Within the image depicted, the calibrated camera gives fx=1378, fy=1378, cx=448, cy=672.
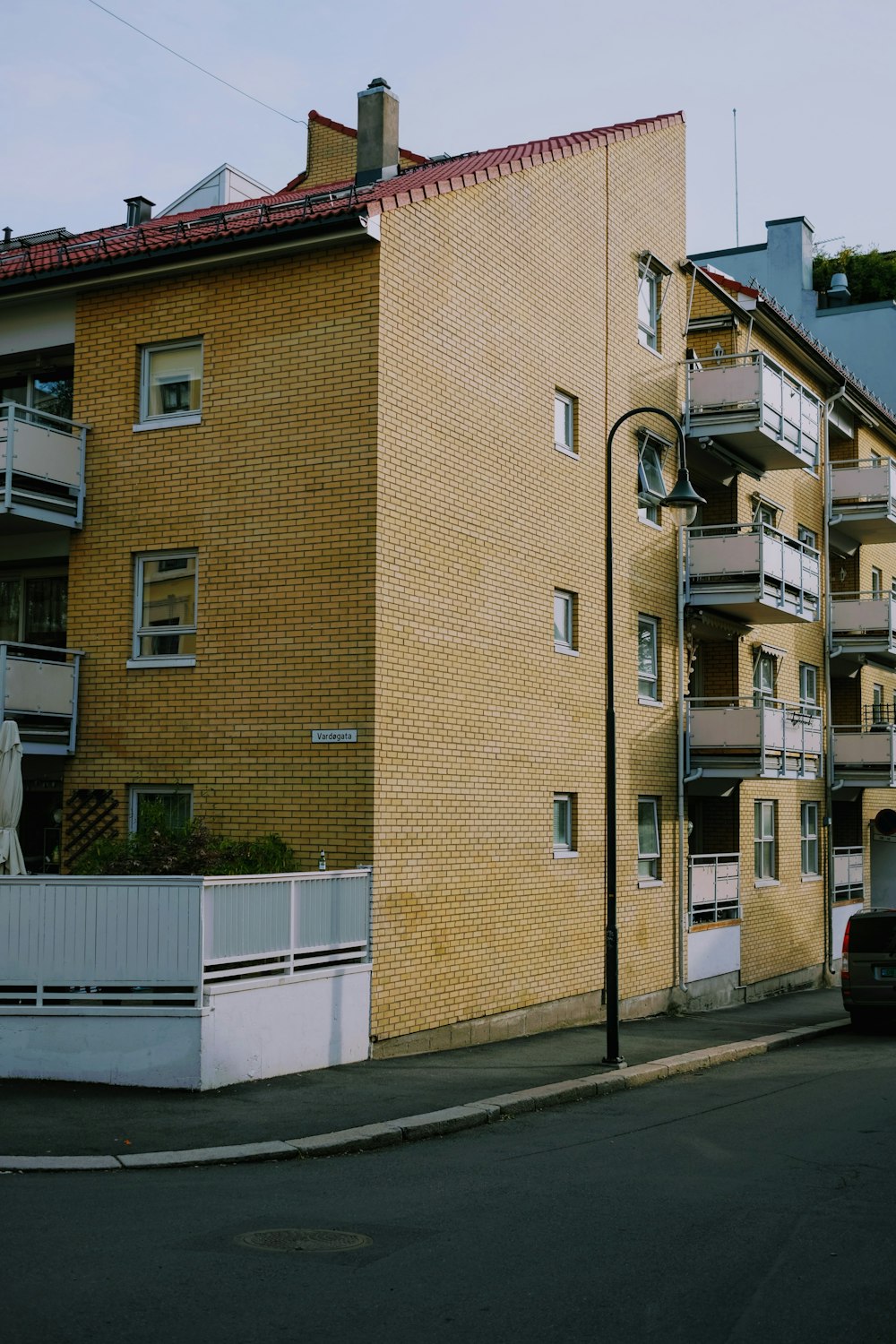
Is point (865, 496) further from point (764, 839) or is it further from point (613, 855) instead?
point (613, 855)

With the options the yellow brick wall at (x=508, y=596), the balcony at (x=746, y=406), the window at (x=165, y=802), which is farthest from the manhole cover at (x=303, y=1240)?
the balcony at (x=746, y=406)

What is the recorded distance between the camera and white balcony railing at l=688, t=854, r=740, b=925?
22.2 m

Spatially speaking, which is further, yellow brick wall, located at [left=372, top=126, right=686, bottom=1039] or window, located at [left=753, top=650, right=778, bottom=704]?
window, located at [left=753, top=650, right=778, bottom=704]

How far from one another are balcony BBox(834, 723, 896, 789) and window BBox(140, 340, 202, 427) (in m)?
16.2

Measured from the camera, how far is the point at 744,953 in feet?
79.7

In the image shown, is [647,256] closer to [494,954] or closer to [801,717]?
[801,717]

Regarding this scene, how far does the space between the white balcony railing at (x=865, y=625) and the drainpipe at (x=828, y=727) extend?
6.8 inches

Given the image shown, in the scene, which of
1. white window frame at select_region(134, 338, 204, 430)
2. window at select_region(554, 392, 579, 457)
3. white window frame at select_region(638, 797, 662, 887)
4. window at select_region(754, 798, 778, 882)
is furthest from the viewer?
window at select_region(754, 798, 778, 882)

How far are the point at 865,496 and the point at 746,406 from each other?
306 inches

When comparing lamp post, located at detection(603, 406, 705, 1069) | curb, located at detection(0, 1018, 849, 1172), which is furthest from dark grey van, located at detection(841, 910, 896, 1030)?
lamp post, located at detection(603, 406, 705, 1069)

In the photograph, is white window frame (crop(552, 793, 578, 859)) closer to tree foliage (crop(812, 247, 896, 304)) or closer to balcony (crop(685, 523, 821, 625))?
balcony (crop(685, 523, 821, 625))

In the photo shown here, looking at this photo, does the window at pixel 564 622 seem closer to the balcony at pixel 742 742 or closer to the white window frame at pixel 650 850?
the white window frame at pixel 650 850

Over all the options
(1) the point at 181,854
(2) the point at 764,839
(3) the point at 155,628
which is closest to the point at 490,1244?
(1) the point at 181,854

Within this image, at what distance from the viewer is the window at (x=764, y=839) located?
25125 mm
